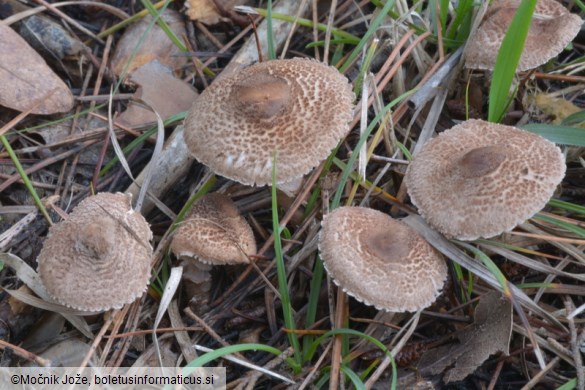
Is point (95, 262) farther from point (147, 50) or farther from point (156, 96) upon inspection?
point (147, 50)

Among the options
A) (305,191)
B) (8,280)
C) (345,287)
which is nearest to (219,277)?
(305,191)

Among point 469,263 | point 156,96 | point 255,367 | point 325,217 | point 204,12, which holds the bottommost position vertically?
point 255,367

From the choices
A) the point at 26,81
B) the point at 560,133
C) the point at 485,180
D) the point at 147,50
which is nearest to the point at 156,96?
the point at 147,50

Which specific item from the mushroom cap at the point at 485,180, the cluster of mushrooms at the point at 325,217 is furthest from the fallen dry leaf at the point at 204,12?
the mushroom cap at the point at 485,180

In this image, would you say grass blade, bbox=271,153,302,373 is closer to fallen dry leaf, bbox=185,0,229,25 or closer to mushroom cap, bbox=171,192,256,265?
mushroom cap, bbox=171,192,256,265

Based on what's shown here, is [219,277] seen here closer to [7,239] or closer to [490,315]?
[7,239]

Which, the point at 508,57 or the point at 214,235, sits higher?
the point at 508,57

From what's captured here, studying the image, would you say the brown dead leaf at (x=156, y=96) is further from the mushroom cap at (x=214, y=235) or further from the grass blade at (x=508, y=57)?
the grass blade at (x=508, y=57)

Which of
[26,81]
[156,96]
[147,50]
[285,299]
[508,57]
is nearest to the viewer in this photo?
[285,299]
